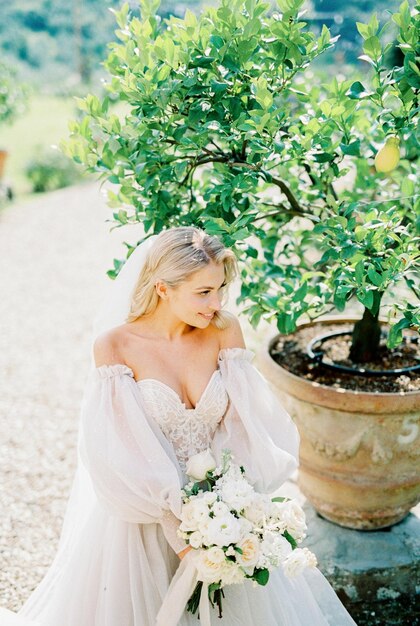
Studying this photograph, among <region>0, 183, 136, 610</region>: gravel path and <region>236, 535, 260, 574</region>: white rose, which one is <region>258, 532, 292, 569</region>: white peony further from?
<region>0, 183, 136, 610</region>: gravel path

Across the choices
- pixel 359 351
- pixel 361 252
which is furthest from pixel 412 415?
pixel 361 252

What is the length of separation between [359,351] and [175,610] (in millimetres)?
1593

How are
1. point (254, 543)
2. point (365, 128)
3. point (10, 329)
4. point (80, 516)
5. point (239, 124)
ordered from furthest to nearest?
point (10, 329) < point (365, 128) < point (80, 516) < point (239, 124) < point (254, 543)

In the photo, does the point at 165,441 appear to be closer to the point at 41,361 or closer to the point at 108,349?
the point at 108,349

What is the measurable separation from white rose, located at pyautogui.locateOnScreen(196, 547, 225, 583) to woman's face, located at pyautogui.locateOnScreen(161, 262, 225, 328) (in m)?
0.77

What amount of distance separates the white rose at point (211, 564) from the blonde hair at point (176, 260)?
2.92ft

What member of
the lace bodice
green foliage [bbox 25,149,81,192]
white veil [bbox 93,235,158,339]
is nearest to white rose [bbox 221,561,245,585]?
the lace bodice

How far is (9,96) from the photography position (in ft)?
36.4

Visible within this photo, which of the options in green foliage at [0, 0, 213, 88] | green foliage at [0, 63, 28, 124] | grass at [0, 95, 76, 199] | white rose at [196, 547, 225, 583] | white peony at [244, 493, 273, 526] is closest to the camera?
white rose at [196, 547, 225, 583]

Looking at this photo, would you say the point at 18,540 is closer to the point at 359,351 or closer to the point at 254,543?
the point at 254,543

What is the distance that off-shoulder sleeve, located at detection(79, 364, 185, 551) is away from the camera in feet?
6.95

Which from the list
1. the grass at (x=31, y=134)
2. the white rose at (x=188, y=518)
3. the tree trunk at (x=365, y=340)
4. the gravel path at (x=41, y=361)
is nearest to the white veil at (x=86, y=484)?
the gravel path at (x=41, y=361)

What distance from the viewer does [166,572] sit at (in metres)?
2.25

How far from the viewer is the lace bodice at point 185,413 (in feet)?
7.44
